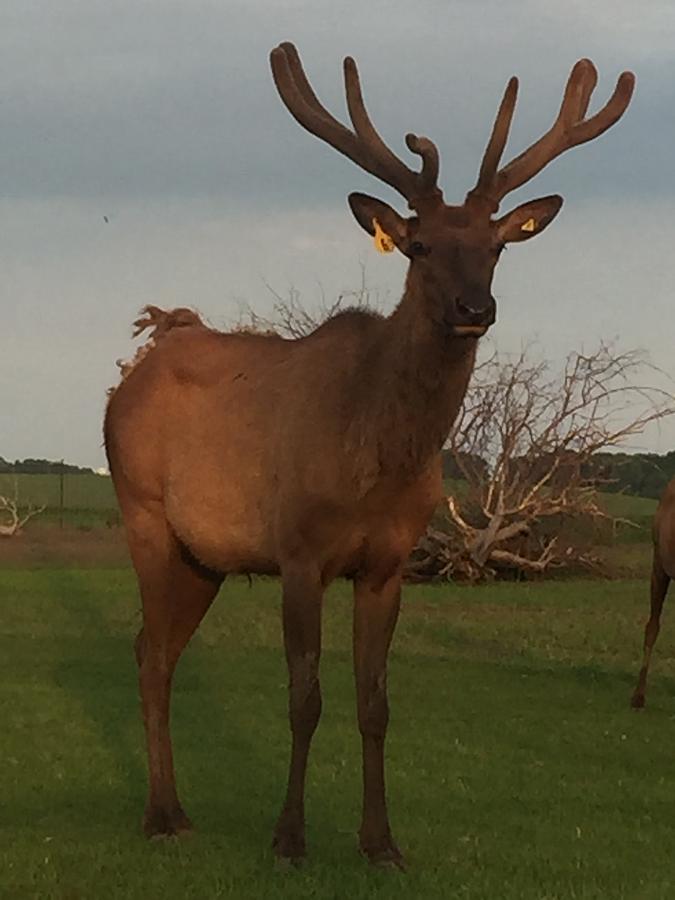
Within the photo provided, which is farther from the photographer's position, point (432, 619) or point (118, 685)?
point (432, 619)

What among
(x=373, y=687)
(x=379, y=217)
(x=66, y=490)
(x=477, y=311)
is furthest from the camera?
Answer: (x=66, y=490)

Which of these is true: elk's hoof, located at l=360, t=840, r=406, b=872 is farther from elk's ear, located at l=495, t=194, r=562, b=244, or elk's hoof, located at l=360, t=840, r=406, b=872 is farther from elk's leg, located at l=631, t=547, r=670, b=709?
elk's leg, located at l=631, t=547, r=670, b=709

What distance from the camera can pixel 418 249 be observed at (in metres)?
7.03

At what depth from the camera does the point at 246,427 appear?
8164 mm

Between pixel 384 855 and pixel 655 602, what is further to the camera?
pixel 655 602

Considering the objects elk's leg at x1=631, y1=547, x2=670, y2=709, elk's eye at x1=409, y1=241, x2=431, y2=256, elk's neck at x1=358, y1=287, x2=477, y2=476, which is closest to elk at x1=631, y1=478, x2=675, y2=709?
elk's leg at x1=631, y1=547, x2=670, y2=709

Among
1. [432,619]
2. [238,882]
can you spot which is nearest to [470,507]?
[432,619]

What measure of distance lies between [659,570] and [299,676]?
8136mm

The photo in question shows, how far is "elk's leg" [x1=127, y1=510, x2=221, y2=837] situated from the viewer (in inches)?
329

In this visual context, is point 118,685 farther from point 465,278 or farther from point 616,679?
point 465,278

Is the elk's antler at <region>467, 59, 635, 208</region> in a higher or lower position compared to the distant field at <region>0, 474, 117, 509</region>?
higher

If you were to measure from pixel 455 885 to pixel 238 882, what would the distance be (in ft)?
3.27

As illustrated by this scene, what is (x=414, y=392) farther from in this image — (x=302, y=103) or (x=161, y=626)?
A: (x=161, y=626)

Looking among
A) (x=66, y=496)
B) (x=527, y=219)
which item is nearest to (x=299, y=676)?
(x=527, y=219)
